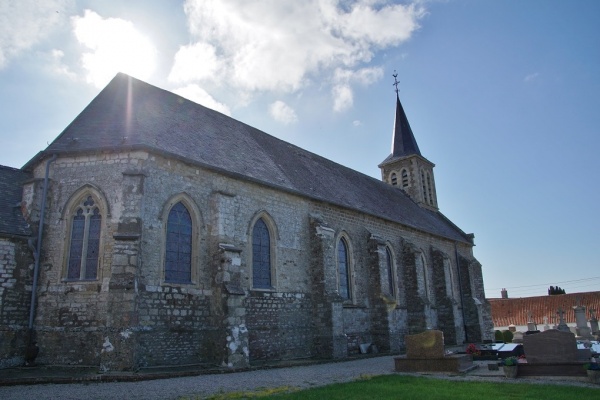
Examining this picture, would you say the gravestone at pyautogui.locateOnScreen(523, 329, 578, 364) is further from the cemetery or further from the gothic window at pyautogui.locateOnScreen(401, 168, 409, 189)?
the gothic window at pyautogui.locateOnScreen(401, 168, 409, 189)

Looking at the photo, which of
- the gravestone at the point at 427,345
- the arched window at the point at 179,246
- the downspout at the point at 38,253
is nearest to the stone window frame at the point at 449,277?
the gravestone at the point at 427,345

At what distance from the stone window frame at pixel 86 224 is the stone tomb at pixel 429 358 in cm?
963

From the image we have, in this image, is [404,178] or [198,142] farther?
[404,178]

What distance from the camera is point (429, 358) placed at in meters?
13.5

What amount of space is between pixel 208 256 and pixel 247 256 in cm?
168

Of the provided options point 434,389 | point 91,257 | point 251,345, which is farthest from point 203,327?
point 434,389

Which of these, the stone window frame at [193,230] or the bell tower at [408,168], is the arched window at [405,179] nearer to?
the bell tower at [408,168]

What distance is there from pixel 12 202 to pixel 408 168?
28596 millimetres

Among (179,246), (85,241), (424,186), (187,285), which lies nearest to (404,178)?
(424,186)

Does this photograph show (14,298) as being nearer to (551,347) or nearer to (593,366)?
(551,347)

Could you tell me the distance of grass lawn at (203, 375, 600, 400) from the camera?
8.79 m

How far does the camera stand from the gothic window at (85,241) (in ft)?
44.8

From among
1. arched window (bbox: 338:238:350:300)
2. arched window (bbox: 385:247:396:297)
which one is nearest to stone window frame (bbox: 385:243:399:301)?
arched window (bbox: 385:247:396:297)

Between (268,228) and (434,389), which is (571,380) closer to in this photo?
(434,389)
